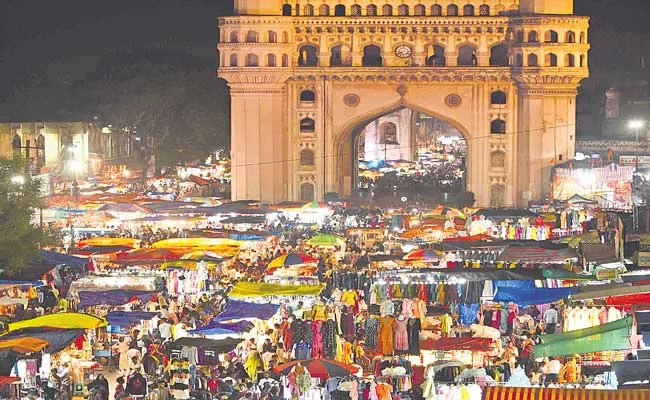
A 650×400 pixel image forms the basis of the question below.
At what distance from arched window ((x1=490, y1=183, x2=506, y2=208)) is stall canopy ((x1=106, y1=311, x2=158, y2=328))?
35.9 meters

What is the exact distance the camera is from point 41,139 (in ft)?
225

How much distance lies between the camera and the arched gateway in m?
61.9

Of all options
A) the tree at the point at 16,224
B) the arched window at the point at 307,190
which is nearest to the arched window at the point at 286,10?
the arched window at the point at 307,190

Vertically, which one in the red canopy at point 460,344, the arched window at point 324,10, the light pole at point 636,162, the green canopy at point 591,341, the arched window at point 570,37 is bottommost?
the red canopy at point 460,344

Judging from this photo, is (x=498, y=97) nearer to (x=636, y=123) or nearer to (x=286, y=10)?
(x=636, y=123)

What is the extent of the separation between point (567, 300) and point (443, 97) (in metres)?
33.4

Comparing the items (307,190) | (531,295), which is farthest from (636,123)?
(531,295)

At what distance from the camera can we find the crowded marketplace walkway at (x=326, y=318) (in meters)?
24.7

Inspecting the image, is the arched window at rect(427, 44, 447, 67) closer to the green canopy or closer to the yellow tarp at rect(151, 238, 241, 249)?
the yellow tarp at rect(151, 238, 241, 249)

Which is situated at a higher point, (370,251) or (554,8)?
(554,8)

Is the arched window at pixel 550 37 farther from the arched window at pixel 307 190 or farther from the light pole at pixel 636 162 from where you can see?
the arched window at pixel 307 190

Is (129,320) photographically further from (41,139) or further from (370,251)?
(41,139)

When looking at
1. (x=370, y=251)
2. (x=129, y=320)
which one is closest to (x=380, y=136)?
(x=370, y=251)

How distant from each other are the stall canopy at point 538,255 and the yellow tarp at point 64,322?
452 inches
